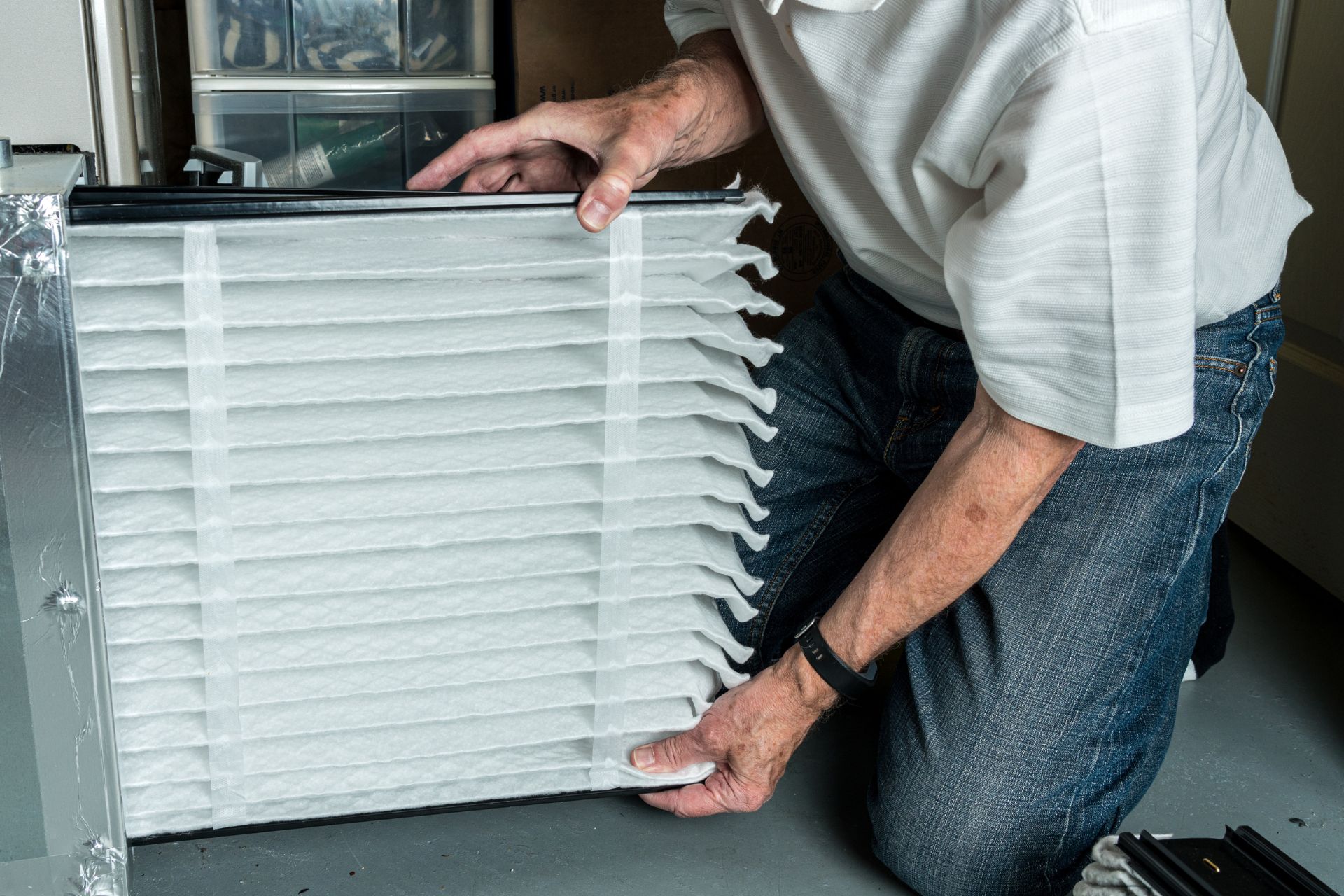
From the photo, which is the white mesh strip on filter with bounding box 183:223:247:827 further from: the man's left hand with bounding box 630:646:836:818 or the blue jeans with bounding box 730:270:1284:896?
the blue jeans with bounding box 730:270:1284:896

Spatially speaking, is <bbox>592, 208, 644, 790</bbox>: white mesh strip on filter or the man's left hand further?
the man's left hand

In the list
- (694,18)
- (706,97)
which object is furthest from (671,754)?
(694,18)

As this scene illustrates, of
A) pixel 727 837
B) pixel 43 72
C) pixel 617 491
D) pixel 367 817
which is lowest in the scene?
pixel 727 837

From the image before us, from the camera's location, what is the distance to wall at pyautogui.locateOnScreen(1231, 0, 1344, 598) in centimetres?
153

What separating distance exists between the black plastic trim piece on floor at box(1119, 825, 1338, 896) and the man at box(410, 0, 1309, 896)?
162mm

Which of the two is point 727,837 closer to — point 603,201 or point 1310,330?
point 603,201

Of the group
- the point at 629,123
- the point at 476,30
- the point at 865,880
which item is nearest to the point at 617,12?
the point at 476,30

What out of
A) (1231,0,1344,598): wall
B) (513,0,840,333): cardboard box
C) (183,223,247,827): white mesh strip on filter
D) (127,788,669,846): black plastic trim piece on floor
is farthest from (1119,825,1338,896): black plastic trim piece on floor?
(513,0,840,333): cardboard box

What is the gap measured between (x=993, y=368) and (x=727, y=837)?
50 cm

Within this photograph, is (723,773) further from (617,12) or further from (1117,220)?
(617,12)

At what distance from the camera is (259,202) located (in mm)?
667

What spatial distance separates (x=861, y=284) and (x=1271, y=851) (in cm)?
68

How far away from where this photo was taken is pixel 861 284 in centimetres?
128

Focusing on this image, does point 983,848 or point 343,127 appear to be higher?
point 343,127
